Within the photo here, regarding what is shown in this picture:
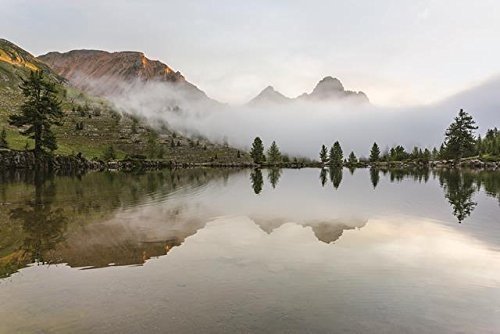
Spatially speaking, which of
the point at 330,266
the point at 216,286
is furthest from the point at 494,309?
the point at 216,286

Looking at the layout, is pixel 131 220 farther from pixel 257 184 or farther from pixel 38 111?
pixel 38 111

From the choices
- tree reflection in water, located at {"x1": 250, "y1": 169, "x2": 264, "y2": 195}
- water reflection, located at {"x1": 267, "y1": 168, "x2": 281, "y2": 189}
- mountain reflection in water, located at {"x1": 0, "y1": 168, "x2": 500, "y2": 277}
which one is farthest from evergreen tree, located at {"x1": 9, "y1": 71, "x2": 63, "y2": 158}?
mountain reflection in water, located at {"x1": 0, "y1": 168, "x2": 500, "y2": 277}

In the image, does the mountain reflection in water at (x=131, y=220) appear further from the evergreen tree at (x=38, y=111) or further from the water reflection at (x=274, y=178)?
the evergreen tree at (x=38, y=111)

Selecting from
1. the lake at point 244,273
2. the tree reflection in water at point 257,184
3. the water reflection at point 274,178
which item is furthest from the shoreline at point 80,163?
the lake at point 244,273

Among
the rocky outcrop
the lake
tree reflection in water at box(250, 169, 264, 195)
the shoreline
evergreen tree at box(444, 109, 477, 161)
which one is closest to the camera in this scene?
the lake

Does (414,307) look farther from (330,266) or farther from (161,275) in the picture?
(161,275)

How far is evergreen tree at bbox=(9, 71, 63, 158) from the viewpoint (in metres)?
87.9

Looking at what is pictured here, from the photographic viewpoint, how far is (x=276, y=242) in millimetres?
20406

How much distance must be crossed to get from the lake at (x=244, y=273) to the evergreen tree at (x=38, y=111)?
68249 mm

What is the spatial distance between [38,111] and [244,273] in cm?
9092

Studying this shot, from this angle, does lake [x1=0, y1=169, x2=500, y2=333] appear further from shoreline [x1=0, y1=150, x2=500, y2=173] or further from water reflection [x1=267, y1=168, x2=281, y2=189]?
shoreline [x1=0, y1=150, x2=500, y2=173]

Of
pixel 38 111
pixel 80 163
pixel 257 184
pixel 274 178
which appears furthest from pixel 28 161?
pixel 257 184

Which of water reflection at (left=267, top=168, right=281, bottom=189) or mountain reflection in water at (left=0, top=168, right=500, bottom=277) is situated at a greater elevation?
mountain reflection in water at (left=0, top=168, right=500, bottom=277)

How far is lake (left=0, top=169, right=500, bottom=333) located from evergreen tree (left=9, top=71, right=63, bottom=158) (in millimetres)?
68249
